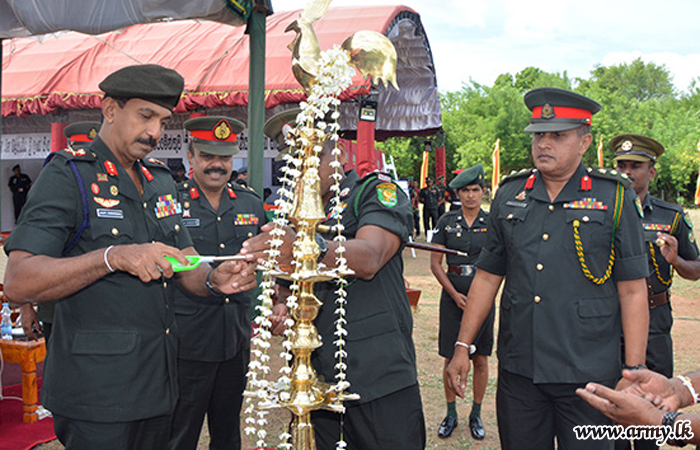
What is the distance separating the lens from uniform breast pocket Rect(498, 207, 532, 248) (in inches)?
112

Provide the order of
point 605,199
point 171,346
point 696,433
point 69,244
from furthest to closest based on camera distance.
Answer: point 605,199, point 171,346, point 69,244, point 696,433

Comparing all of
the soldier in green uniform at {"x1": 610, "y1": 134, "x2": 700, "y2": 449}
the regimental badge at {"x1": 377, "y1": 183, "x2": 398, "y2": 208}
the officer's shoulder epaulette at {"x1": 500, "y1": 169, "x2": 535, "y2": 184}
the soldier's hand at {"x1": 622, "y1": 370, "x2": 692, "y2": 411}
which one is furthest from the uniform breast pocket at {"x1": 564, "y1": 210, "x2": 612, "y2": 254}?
the soldier in green uniform at {"x1": 610, "y1": 134, "x2": 700, "y2": 449}

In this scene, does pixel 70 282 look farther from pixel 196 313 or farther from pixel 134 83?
pixel 196 313

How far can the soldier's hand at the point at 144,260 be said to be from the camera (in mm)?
1884

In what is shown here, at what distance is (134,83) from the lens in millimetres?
2244

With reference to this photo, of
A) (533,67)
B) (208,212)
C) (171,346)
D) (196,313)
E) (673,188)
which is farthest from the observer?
(533,67)

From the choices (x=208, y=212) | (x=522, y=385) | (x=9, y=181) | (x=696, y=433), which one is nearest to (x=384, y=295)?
(x=522, y=385)

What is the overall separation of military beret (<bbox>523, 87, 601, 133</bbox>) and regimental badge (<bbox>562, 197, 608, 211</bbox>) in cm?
37

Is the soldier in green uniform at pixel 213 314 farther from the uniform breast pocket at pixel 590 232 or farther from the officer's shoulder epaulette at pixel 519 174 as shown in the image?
the uniform breast pocket at pixel 590 232

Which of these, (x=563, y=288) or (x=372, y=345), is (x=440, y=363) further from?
(x=372, y=345)

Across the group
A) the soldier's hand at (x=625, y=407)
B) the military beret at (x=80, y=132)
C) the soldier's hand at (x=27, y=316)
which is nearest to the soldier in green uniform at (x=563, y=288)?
the soldier's hand at (x=625, y=407)

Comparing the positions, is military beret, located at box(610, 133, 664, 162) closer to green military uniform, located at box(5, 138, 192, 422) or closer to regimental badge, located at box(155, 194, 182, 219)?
regimental badge, located at box(155, 194, 182, 219)

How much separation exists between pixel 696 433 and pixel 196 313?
262 cm

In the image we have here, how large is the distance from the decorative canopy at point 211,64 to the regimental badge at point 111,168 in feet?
24.6
